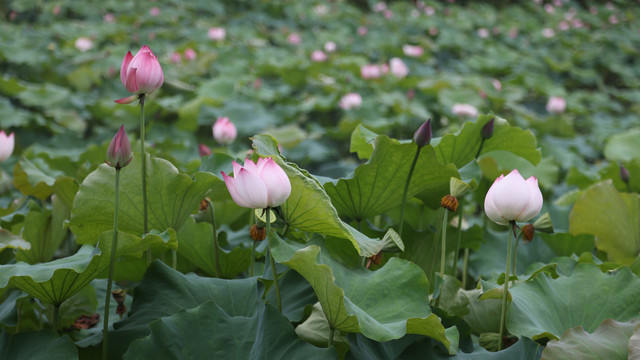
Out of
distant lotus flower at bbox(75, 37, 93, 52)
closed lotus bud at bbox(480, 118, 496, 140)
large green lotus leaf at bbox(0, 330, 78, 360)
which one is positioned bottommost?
distant lotus flower at bbox(75, 37, 93, 52)

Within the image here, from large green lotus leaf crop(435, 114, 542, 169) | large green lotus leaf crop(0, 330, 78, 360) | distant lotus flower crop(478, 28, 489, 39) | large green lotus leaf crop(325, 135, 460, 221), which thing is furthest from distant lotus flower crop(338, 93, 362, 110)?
distant lotus flower crop(478, 28, 489, 39)

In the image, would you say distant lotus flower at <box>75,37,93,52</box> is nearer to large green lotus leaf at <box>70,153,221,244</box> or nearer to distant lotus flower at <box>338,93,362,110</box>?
distant lotus flower at <box>338,93,362,110</box>

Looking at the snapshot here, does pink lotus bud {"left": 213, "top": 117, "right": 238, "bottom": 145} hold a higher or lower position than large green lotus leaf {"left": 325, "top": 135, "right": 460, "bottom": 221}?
lower

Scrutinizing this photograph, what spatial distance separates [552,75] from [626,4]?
13.8ft

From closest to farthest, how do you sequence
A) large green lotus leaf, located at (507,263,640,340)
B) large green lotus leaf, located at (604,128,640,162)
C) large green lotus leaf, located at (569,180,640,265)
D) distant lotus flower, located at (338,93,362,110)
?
large green lotus leaf, located at (507,263,640,340) < large green lotus leaf, located at (569,180,640,265) < large green lotus leaf, located at (604,128,640,162) < distant lotus flower, located at (338,93,362,110)

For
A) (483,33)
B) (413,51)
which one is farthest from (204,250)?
(483,33)

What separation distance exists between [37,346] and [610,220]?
37.8 inches

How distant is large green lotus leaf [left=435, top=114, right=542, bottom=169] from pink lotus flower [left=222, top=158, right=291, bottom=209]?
44 centimetres

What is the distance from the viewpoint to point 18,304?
0.78 m

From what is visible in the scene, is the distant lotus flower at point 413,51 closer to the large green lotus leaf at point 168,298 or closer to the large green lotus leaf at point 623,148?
the large green lotus leaf at point 623,148

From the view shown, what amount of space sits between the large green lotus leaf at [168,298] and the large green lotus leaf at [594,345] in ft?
1.21

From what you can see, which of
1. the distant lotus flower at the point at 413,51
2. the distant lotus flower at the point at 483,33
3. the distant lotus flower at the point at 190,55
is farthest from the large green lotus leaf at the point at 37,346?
the distant lotus flower at the point at 483,33

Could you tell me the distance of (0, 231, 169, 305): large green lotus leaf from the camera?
639 mm

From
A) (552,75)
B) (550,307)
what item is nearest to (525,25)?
(552,75)
